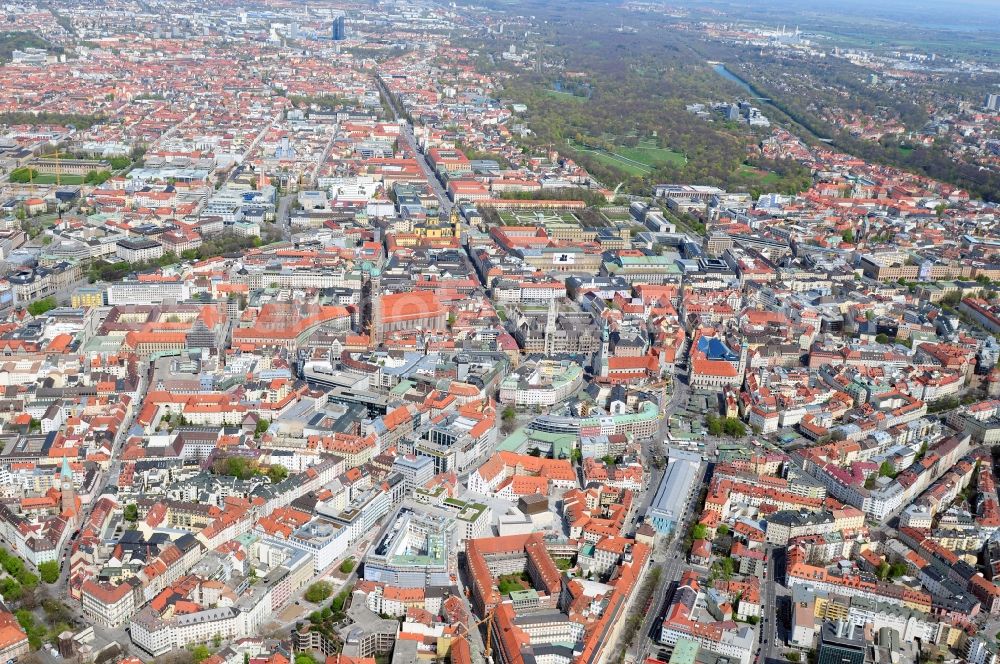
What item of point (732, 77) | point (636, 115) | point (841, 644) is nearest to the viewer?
point (841, 644)

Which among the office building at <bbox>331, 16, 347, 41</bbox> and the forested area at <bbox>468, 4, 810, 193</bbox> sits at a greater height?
the office building at <bbox>331, 16, 347, 41</bbox>

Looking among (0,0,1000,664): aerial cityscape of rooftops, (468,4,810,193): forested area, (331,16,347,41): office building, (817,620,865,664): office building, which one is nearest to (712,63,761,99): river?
(468,4,810,193): forested area

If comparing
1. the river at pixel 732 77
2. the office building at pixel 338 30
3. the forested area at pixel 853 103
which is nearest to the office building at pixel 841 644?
the forested area at pixel 853 103

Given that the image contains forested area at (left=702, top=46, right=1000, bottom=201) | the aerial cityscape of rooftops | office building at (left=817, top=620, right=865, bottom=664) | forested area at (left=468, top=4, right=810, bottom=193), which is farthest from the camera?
forested area at (left=702, top=46, right=1000, bottom=201)

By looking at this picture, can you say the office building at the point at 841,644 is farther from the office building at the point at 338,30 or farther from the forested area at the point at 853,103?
the office building at the point at 338,30

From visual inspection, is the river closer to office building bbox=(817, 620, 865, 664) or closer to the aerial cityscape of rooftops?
the aerial cityscape of rooftops

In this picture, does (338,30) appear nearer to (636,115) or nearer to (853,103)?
(636,115)

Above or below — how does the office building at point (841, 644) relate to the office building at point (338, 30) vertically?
below

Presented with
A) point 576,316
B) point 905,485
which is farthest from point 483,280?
point 905,485

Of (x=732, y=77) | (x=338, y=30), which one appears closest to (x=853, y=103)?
(x=732, y=77)
